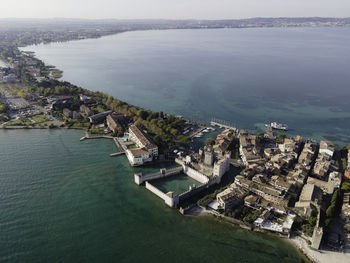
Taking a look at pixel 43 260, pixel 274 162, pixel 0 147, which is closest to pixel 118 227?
pixel 43 260

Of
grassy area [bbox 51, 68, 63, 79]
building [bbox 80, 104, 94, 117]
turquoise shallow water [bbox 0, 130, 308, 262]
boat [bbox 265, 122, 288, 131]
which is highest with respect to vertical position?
grassy area [bbox 51, 68, 63, 79]

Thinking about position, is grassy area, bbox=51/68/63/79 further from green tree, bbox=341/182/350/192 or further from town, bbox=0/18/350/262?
green tree, bbox=341/182/350/192

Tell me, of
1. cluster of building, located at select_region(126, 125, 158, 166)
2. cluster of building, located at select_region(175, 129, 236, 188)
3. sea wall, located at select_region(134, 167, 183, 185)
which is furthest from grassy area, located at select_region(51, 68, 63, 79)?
sea wall, located at select_region(134, 167, 183, 185)

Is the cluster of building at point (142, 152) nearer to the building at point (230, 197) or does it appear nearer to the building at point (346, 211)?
the building at point (230, 197)

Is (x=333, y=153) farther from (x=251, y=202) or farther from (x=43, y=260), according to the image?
(x=43, y=260)

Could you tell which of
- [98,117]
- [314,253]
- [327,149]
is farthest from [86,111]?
[314,253]

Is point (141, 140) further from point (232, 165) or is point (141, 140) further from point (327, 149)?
point (327, 149)

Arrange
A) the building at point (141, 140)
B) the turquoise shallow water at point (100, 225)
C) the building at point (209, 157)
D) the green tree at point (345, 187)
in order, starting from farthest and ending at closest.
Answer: the building at point (141, 140) < the building at point (209, 157) < the green tree at point (345, 187) < the turquoise shallow water at point (100, 225)


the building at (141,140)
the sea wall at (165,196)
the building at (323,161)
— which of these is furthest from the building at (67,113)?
the building at (323,161)

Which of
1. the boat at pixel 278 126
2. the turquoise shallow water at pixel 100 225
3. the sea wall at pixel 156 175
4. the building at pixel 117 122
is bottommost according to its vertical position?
the turquoise shallow water at pixel 100 225
